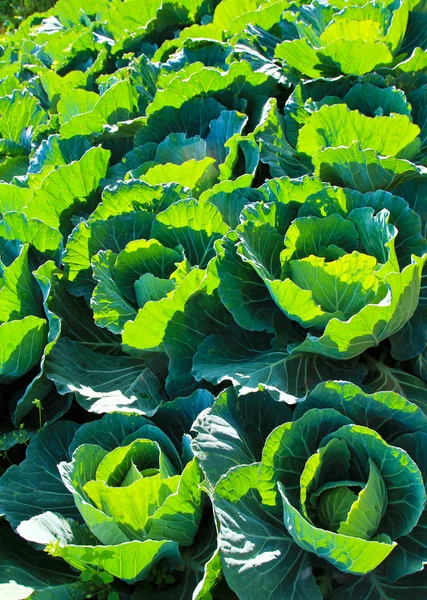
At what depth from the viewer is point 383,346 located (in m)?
2.52

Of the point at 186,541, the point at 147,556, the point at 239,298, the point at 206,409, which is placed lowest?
the point at 186,541

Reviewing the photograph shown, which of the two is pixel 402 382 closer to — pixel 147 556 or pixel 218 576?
pixel 218 576

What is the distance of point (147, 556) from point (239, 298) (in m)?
1.04

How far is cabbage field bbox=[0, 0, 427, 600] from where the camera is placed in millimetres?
1841

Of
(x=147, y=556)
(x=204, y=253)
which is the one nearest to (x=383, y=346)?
(x=204, y=253)

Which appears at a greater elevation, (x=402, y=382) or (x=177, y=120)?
(x=177, y=120)

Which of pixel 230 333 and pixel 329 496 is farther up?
pixel 230 333

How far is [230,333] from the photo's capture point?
2473mm

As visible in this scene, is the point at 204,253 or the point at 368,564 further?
the point at 204,253

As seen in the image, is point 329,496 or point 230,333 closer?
point 329,496

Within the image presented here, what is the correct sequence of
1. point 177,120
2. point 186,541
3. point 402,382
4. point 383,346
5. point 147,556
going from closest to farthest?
1. point 147,556
2. point 186,541
3. point 402,382
4. point 383,346
5. point 177,120

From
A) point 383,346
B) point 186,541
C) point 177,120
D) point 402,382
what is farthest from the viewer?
point 177,120

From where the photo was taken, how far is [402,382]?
2320 mm

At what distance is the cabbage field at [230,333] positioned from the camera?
6.04ft
